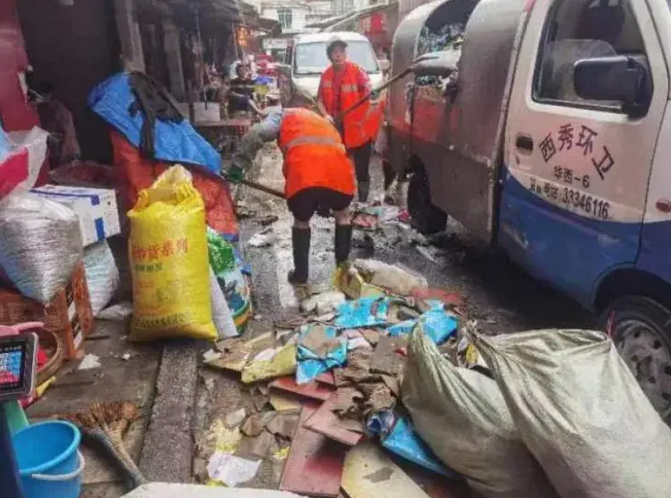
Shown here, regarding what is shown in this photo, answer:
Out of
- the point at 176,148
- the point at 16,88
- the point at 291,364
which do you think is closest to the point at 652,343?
the point at 291,364

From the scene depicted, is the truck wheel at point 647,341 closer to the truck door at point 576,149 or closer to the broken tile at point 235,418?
the truck door at point 576,149

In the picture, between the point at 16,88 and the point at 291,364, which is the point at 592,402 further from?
the point at 16,88

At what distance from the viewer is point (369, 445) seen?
2.65 metres

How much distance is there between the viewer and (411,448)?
255cm

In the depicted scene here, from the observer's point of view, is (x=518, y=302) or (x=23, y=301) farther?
(x=518, y=302)

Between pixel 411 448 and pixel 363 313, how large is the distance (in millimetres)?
1176

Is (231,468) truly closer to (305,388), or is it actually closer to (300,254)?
(305,388)

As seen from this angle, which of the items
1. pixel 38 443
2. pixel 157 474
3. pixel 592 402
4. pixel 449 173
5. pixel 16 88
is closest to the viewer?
pixel 592 402

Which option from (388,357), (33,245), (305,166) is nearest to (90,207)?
(33,245)

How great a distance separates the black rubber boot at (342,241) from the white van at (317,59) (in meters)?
5.90

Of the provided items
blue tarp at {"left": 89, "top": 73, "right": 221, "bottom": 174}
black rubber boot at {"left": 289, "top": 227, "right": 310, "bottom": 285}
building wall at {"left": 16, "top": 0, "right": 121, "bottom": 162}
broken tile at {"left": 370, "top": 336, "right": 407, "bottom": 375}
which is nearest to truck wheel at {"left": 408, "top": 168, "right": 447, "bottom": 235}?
black rubber boot at {"left": 289, "top": 227, "right": 310, "bottom": 285}

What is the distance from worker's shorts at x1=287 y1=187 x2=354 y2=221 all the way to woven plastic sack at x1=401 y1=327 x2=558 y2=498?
2000mm

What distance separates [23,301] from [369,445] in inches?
76.3

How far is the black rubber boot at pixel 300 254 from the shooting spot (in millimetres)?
4645
